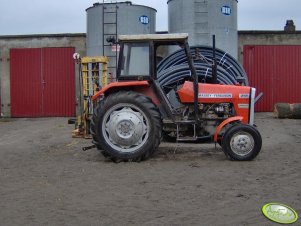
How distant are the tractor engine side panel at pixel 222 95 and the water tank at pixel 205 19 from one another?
603 centimetres

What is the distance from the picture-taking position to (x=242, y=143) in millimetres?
8047

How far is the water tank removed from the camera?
47.5ft

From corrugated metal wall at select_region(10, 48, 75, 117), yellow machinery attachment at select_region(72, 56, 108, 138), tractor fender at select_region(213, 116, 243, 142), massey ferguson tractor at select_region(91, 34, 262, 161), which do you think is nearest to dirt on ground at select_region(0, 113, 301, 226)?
massey ferguson tractor at select_region(91, 34, 262, 161)

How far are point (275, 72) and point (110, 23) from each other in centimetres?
741

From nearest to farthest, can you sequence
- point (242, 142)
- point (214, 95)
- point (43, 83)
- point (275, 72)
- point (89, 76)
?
1. point (242, 142)
2. point (214, 95)
3. point (89, 76)
4. point (275, 72)
5. point (43, 83)

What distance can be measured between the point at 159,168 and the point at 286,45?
41.6 ft

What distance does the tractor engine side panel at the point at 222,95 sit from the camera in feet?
28.3

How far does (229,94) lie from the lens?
343 inches

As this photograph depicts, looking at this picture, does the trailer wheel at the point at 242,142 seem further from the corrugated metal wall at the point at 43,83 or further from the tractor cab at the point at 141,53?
the corrugated metal wall at the point at 43,83

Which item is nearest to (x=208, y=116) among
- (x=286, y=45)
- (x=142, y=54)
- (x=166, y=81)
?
(x=142, y=54)

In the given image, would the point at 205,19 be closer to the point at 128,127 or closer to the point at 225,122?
the point at 225,122

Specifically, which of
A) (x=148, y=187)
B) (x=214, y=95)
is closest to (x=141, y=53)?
(x=214, y=95)

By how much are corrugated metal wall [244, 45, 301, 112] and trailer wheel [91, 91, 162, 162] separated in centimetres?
1112

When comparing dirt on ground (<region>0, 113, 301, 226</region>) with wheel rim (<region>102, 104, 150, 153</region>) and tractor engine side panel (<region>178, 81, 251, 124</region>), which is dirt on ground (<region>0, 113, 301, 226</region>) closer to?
wheel rim (<region>102, 104, 150, 153</region>)
